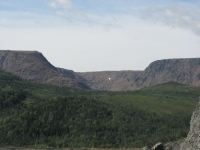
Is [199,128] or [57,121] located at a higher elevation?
[199,128]

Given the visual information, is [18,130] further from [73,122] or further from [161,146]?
[161,146]

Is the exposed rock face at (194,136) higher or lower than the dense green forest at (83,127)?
higher

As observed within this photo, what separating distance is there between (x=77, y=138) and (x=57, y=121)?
2468 cm

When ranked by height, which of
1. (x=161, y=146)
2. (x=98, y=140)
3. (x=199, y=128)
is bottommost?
(x=98, y=140)

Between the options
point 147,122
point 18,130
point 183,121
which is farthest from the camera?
point 183,121

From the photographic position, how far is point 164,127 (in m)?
177

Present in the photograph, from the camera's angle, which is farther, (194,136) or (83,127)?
(83,127)

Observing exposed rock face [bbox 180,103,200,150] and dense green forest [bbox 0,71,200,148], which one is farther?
dense green forest [bbox 0,71,200,148]

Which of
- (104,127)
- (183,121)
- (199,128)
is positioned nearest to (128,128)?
(104,127)

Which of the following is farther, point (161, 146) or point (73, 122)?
point (73, 122)

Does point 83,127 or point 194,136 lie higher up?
point 194,136

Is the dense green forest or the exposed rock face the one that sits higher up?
the exposed rock face

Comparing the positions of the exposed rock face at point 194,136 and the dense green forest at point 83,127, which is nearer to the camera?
the exposed rock face at point 194,136

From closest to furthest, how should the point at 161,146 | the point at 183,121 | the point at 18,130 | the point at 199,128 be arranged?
the point at 199,128
the point at 161,146
the point at 18,130
the point at 183,121
